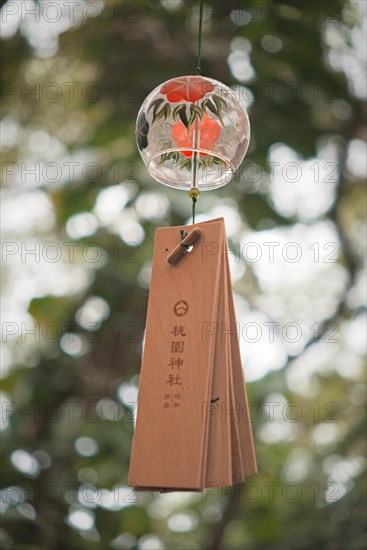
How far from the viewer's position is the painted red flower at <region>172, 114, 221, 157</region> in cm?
108

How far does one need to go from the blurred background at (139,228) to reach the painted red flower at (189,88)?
0.63 metres

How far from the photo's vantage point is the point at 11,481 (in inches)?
81.7

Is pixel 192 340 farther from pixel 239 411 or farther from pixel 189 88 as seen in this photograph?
pixel 189 88

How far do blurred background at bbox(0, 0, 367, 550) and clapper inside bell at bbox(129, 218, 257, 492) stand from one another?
88cm

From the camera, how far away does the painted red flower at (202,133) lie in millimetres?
1078

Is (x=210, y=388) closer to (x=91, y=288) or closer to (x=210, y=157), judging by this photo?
(x=210, y=157)

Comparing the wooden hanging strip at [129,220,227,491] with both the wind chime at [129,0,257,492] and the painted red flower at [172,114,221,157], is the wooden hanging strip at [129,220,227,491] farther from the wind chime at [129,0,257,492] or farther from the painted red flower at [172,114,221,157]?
the painted red flower at [172,114,221,157]

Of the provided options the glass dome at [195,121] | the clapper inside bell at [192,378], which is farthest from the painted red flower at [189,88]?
the clapper inside bell at [192,378]

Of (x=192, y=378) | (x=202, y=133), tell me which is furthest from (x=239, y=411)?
(x=202, y=133)

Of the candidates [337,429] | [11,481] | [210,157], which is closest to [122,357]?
[11,481]

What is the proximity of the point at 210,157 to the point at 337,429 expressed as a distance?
3566mm

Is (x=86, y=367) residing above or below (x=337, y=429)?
above

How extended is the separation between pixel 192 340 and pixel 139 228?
1367mm

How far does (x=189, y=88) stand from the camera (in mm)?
1073
